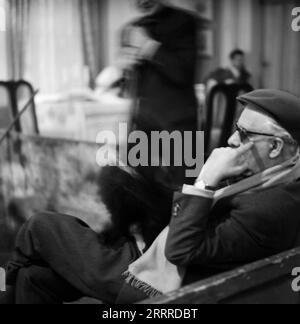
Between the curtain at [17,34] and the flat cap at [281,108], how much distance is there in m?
1.35

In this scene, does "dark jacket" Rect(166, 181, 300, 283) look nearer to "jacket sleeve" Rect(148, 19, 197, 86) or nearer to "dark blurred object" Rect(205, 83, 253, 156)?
"jacket sleeve" Rect(148, 19, 197, 86)

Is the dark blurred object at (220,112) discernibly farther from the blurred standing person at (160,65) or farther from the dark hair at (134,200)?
the dark hair at (134,200)

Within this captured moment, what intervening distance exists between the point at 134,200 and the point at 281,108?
1.07m

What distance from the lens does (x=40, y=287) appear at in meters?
2.10

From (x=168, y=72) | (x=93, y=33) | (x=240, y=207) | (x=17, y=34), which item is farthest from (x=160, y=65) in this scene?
(x=240, y=207)

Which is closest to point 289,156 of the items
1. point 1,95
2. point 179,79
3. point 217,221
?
point 217,221

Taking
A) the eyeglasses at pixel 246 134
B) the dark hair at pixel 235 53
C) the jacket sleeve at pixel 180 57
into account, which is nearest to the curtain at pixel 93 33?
the jacket sleeve at pixel 180 57

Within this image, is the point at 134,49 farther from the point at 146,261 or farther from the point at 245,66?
the point at 146,261

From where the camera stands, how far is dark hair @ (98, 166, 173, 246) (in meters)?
2.79

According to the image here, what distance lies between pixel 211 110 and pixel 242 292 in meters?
1.52

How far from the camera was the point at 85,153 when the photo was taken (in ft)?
9.80

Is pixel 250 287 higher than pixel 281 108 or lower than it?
lower

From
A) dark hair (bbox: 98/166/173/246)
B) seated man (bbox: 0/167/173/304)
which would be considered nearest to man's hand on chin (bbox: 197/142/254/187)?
seated man (bbox: 0/167/173/304)

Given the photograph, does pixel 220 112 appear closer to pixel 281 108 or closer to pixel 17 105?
pixel 17 105
